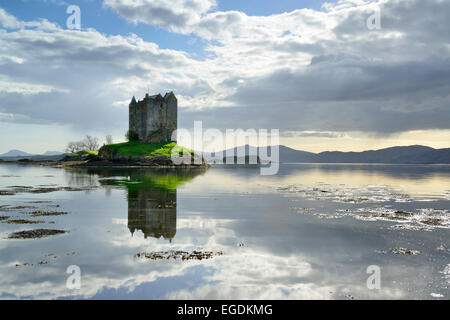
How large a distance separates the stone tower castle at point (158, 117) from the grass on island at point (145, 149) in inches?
164

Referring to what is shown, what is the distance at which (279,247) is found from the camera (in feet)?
48.2

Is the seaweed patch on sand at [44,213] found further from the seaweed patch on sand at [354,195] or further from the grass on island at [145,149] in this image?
the grass on island at [145,149]

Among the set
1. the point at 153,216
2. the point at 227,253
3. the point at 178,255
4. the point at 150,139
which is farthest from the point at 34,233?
the point at 150,139

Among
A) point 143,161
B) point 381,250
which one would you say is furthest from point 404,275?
point 143,161

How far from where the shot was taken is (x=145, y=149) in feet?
422

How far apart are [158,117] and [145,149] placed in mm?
17286

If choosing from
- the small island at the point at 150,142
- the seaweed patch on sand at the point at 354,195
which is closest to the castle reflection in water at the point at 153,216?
the seaweed patch on sand at the point at 354,195

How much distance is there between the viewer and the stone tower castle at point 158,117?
136250mm

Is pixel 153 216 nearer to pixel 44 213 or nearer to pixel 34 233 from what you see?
pixel 34 233

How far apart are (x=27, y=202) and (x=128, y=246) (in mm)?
19324

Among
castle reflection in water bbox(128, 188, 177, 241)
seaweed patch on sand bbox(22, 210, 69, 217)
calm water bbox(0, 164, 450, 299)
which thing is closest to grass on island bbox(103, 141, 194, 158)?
castle reflection in water bbox(128, 188, 177, 241)

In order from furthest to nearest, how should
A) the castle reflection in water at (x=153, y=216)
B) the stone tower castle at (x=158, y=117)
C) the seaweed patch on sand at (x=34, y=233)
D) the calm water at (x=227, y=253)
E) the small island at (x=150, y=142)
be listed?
the stone tower castle at (x=158, y=117) → the small island at (x=150, y=142) → the castle reflection in water at (x=153, y=216) → the seaweed patch on sand at (x=34, y=233) → the calm water at (x=227, y=253)

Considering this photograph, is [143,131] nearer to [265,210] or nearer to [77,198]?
[77,198]

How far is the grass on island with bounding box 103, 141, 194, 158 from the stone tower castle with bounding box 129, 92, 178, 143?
4158 mm
